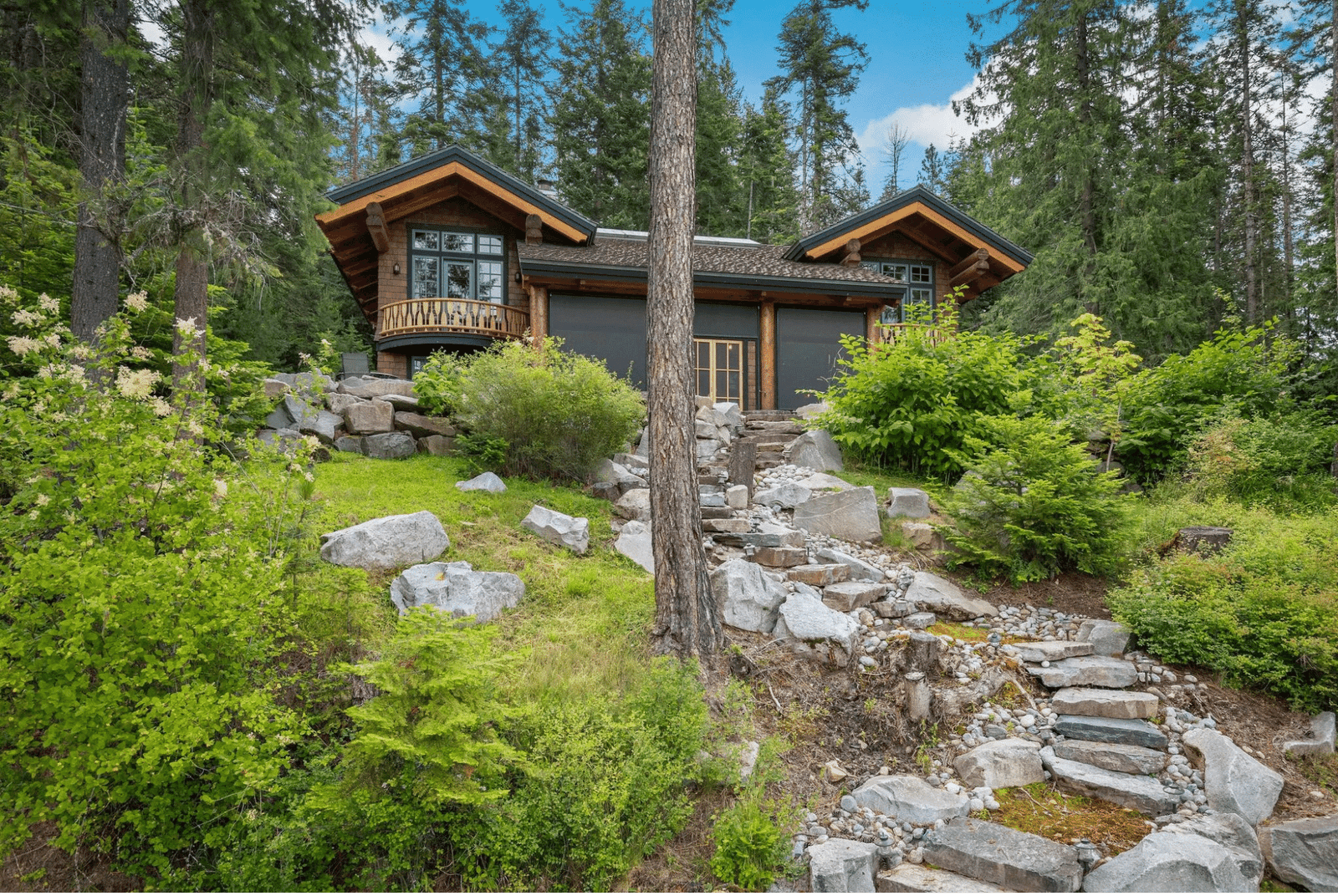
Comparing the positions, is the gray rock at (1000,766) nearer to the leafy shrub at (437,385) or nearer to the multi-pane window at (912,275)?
the leafy shrub at (437,385)

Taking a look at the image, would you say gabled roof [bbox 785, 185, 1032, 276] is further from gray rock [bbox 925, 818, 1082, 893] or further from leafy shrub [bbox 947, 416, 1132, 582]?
gray rock [bbox 925, 818, 1082, 893]

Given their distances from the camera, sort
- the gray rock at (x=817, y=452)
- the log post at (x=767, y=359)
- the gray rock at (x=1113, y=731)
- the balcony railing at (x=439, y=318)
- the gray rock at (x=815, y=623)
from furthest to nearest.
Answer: the log post at (x=767, y=359) → the balcony railing at (x=439, y=318) → the gray rock at (x=817, y=452) → the gray rock at (x=815, y=623) → the gray rock at (x=1113, y=731)

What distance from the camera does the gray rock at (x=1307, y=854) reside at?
3455 millimetres

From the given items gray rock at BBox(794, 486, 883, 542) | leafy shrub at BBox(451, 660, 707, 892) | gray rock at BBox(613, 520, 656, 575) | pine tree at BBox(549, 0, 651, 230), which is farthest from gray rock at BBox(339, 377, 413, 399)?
pine tree at BBox(549, 0, 651, 230)

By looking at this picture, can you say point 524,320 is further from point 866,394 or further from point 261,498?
point 261,498

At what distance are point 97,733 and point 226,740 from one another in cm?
53

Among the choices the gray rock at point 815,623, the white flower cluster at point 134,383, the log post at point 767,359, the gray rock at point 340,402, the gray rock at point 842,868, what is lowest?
the gray rock at point 842,868

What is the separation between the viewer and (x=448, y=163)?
48.0 ft

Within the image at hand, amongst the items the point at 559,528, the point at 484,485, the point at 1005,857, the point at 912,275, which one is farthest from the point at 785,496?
the point at 912,275

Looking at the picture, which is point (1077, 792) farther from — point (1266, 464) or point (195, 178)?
point (195, 178)

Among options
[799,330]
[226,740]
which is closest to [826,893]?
[226,740]

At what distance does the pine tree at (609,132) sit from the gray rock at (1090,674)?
66.8ft

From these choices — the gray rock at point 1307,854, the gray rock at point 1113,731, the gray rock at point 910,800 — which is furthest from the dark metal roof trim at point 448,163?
the gray rock at point 1307,854

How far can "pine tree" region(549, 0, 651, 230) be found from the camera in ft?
77.2
